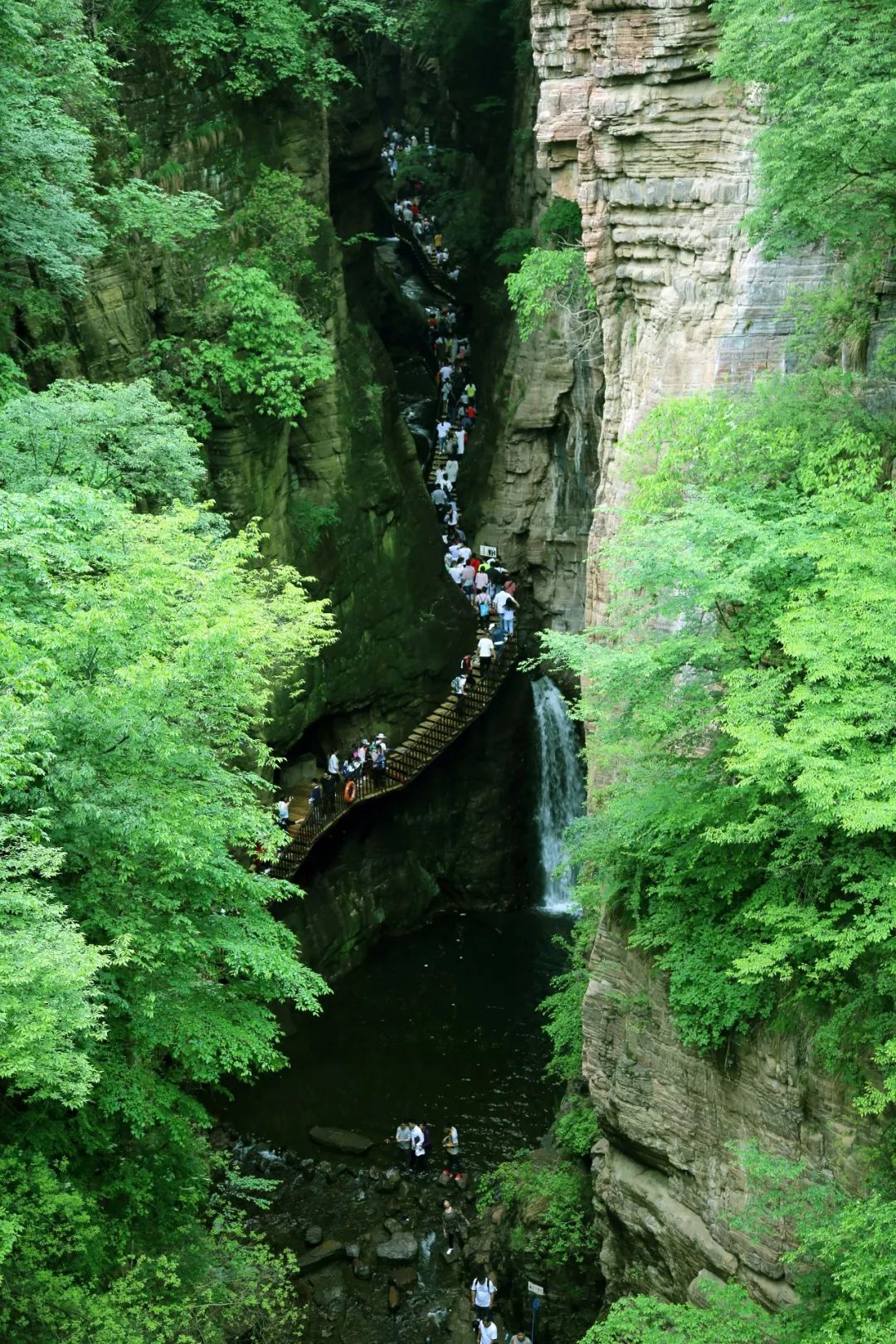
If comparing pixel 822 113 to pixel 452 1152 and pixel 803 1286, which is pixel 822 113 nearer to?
pixel 803 1286

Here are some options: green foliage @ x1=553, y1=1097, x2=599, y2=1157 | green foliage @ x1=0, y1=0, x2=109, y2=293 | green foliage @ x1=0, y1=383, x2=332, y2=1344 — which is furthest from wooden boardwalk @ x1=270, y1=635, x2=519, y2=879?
green foliage @ x1=0, y1=0, x2=109, y2=293

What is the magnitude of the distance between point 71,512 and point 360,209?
20.5m

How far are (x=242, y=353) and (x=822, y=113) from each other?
512 inches

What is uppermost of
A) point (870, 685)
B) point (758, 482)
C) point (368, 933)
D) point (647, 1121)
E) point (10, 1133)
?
point (758, 482)

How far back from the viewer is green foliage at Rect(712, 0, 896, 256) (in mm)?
12430

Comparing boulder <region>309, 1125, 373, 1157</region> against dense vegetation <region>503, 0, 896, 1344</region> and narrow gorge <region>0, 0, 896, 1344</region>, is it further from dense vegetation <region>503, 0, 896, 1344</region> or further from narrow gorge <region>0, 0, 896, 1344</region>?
dense vegetation <region>503, 0, 896, 1344</region>

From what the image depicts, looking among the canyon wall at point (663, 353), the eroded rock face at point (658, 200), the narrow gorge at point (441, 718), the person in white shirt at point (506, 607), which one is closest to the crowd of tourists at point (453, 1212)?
the narrow gorge at point (441, 718)

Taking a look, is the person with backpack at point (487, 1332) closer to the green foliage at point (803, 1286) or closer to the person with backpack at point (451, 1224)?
the person with backpack at point (451, 1224)

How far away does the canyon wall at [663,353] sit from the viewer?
13445mm

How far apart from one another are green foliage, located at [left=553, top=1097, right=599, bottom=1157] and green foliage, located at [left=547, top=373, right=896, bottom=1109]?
462 cm

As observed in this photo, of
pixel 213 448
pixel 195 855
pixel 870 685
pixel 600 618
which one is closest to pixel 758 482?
pixel 870 685

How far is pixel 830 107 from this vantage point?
12.6 meters

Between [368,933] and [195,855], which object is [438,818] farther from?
[195,855]

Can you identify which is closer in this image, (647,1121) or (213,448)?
(647,1121)
